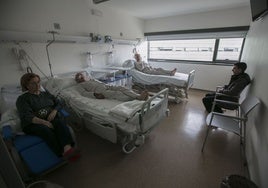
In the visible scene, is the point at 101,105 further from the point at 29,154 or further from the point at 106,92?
the point at 29,154

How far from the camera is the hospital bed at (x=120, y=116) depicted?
5.33ft

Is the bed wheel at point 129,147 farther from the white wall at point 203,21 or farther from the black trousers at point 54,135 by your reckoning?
the white wall at point 203,21

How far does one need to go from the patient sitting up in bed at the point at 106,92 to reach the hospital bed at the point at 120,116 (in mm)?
103

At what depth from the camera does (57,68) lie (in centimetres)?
278

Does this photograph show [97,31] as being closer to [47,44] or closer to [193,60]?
[47,44]

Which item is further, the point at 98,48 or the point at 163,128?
the point at 98,48

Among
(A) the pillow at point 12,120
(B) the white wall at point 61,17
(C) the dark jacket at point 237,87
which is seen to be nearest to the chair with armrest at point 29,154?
(A) the pillow at point 12,120

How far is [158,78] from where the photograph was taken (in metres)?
3.63

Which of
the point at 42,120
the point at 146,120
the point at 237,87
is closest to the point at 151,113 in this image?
the point at 146,120

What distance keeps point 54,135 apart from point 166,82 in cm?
267

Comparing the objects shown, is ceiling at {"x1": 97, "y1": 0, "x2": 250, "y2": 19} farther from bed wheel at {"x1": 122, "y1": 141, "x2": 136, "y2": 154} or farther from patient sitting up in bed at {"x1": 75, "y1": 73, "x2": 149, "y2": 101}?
bed wheel at {"x1": 122, "y1": 141, "x2": 136, "y2": 154}

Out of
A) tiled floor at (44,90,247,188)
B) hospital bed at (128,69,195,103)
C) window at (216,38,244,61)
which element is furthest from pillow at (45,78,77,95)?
window at (216,38,244,61)

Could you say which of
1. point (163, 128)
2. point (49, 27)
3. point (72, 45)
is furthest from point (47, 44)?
point (163, 128)

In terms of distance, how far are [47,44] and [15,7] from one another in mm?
633
